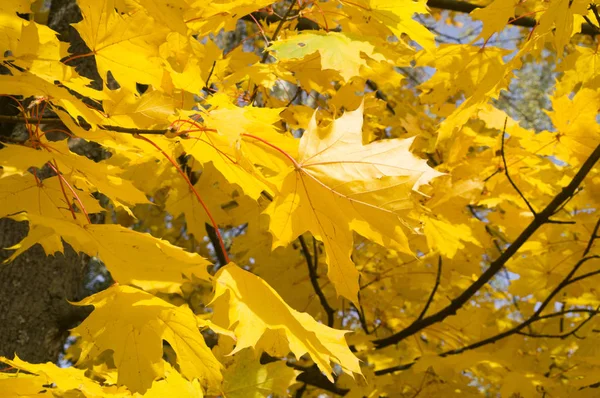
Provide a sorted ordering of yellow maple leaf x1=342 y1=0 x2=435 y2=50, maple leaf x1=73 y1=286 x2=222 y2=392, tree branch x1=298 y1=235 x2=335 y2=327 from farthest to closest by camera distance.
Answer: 1. tree branch x1=298 y1=235 x2=335 y2=327
2. yellow maple leaf x1=342 y1=0 x2=435 y2=50
3. maple leaf x1=73 y1=286 x2=222 y2=392

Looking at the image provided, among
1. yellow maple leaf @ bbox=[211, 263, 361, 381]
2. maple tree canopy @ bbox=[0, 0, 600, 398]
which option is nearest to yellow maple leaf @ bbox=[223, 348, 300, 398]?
maple tree canopy @ bbox=[0, 0, 600, 398]

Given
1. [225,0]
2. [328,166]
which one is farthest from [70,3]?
[328,166]

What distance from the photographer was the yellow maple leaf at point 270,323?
3.41ft

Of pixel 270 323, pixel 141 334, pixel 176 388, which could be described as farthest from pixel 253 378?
pixel 270 323

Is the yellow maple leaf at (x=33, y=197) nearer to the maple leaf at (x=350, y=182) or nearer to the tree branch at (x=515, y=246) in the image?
the maple leaf at (x=350, y=182)

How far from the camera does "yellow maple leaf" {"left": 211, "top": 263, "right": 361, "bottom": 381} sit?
40.9 inches

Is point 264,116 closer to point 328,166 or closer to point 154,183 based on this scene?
point 328,166

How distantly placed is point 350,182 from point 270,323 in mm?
293

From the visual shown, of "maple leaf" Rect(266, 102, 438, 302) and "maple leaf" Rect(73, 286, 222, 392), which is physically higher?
"maple leaf" Rect(266, 102, 438, 302)

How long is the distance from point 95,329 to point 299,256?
4.75 feet

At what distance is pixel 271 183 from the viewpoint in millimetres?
1179

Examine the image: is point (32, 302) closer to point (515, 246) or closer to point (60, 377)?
point (60, 377)

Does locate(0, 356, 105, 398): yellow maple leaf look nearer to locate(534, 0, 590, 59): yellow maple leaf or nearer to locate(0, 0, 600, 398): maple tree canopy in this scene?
locate(0, 0, 600, 398): maple tree canopy

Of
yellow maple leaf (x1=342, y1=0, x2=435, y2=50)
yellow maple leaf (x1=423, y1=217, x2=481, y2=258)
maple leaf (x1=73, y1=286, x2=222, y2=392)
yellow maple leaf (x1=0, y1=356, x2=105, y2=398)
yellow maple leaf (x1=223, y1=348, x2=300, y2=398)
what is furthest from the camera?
yellow maple leaf (x1=423, y1=217, x2=481, y2=258)
